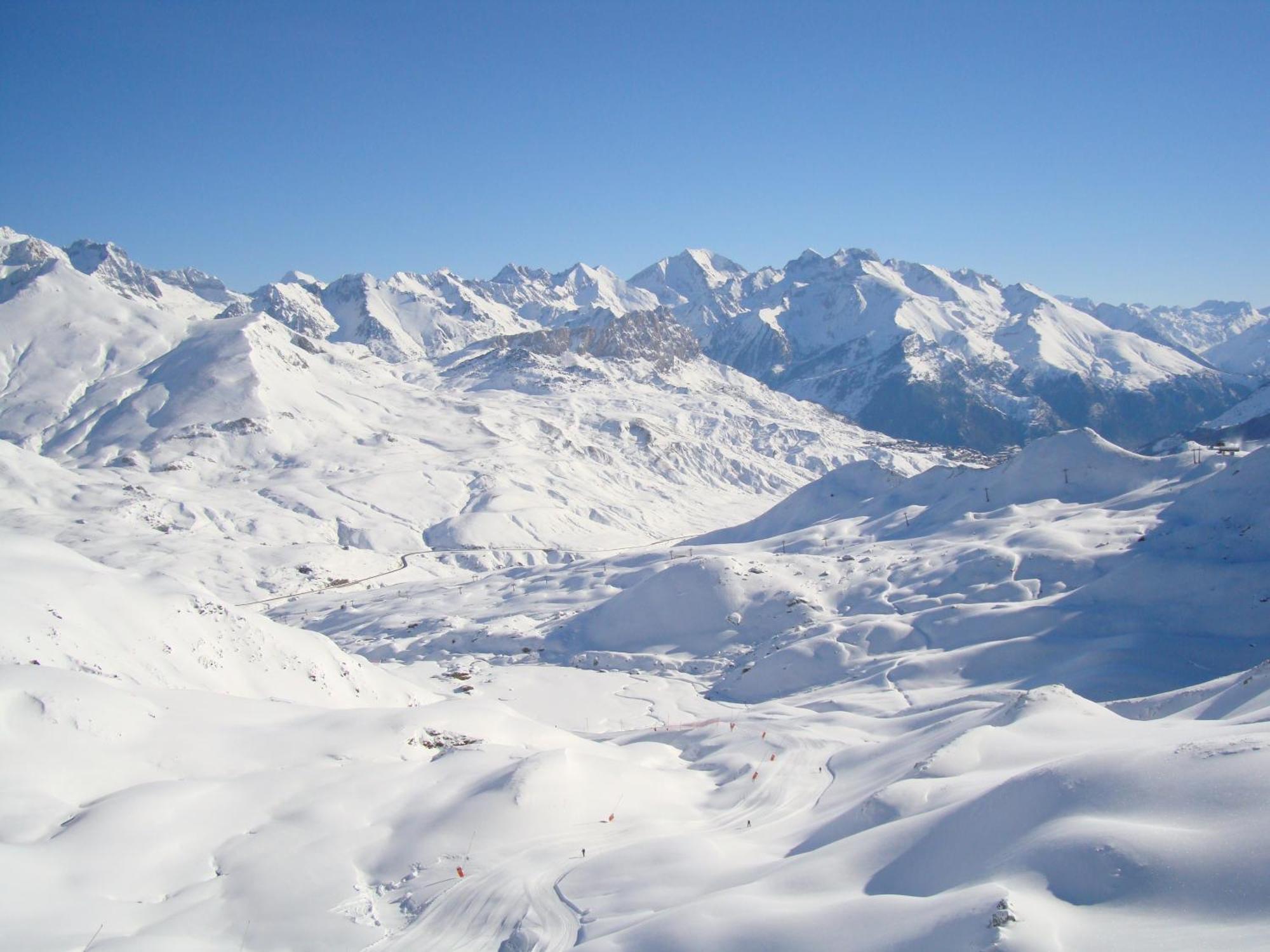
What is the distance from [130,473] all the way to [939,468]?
125 m

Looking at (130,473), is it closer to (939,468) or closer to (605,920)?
(939,468)

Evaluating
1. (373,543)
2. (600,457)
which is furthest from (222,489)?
(600,457)

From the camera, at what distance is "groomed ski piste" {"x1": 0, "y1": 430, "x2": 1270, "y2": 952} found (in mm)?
13938

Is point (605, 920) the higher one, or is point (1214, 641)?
point (605, 920)

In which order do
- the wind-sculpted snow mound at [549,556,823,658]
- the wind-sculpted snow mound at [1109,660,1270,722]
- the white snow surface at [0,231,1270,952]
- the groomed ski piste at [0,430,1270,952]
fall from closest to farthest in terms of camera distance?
the groomed ski piste at [0,430,1270,952], the white snow surface at [0,231,1270,952], the wind-sculpted snow mound at [1109,660,1270,722], the wind-sculpted snow mound at [549,556,823,658]

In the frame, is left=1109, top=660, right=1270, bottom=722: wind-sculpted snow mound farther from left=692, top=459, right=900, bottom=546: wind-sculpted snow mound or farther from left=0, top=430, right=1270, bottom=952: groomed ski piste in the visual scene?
left=692, top=459, right=900, bottom=546: wind-sculpted snow mound

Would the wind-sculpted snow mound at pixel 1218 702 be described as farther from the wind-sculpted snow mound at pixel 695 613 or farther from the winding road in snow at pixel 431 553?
the winding road in snow at pixel 431 553

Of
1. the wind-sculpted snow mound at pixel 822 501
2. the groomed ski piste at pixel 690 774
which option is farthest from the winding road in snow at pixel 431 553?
the groomed ski piste at pixel 690 774

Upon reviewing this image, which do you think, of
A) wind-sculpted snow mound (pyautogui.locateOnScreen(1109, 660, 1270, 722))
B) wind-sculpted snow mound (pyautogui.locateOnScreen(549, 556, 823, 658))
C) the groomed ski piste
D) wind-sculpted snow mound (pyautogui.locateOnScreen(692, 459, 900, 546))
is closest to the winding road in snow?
wind-sculpted snow mound (pyautogui.locateOnScreen(692, 459, 900, 546))

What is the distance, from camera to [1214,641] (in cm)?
4188

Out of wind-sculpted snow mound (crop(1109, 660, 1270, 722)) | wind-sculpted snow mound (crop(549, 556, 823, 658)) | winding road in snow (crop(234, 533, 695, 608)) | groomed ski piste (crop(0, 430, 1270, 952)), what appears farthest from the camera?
winding road in snow (crop(234, 533, 695, 608))

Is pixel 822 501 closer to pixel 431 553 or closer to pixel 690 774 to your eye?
pixel 431 553

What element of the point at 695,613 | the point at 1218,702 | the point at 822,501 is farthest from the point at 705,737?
the point at 822,501

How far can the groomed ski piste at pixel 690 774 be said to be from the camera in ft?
45.7
